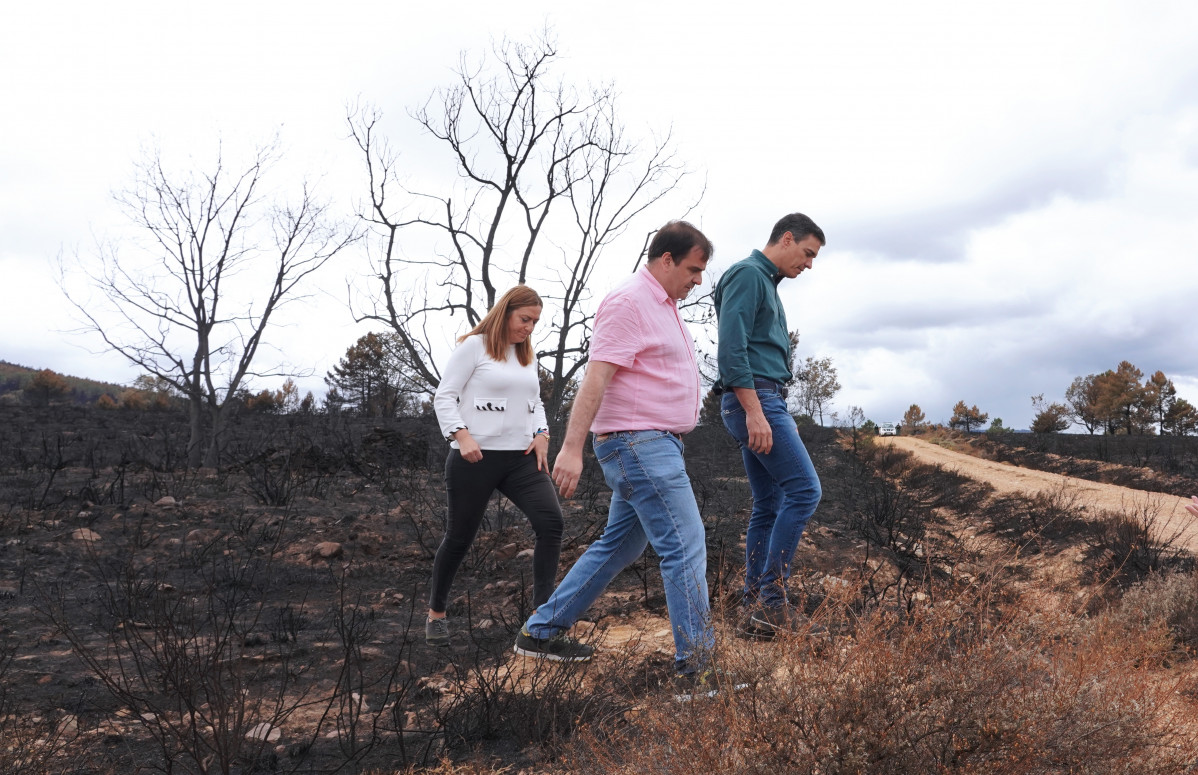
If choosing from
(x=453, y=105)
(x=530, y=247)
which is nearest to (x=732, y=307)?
(x=530, y=247)

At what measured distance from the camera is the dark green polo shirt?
3354 millimetres

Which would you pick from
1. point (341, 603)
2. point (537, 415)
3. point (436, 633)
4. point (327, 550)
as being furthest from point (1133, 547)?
point (327, 550)

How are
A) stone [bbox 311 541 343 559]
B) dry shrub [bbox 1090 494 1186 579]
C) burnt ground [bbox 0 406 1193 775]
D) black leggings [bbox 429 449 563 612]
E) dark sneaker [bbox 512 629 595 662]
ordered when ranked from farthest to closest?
stone [bbox 311 541 343 559] → dry shrub [bbox 1090 494 1186 579] → black leggings [bbox 429 449 563 612] → dark sneaker [bbox 512 629 595 662] → burnt ground [bbox 0 406 1193 775]

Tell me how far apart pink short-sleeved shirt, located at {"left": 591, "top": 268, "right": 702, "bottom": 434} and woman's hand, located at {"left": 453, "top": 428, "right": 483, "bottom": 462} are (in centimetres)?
73

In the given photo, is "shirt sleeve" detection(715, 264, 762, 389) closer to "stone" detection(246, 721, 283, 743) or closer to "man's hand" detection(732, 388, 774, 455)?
"man's hand" detection(732, 388, 774, 455)

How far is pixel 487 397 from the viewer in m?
3.66

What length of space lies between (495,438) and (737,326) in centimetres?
120

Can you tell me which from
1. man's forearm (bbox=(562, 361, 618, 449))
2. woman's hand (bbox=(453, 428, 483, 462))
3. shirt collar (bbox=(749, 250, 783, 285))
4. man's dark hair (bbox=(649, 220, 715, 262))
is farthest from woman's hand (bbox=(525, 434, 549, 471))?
shirt collar (bbox=(749, 250, 783, 285))

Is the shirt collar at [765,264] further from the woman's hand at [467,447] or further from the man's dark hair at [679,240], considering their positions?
the woman's hand at [467,447]

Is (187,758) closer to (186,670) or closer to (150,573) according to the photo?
(186,670)

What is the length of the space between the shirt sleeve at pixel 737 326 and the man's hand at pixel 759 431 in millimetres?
128

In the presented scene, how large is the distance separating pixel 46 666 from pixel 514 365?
2.68 metres

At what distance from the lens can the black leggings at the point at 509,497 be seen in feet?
11.8

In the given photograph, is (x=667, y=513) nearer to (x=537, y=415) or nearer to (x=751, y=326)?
(x=751, y=326)
